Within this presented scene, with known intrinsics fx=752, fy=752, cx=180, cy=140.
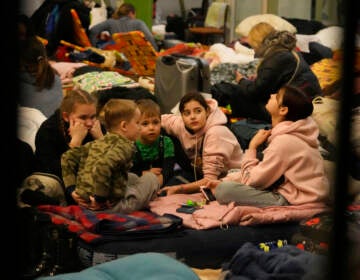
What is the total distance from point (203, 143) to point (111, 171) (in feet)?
2.97

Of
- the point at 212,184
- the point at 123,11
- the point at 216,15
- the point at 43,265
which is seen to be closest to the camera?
the point at 43,265

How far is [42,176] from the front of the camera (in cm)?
352

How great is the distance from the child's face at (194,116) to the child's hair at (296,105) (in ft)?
1.99

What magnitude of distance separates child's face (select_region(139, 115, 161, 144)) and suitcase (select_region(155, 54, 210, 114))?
3.60 ft

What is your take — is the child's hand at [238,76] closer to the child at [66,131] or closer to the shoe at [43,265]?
the child at [66,131]

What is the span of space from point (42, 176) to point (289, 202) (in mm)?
1160

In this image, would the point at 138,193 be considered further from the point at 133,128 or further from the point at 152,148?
the point at 152,148

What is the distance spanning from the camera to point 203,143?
410 centimetres

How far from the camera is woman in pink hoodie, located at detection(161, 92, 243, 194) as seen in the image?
4.01 m

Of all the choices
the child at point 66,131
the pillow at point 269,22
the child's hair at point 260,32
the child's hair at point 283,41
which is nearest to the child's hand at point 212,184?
the child at point 66,131

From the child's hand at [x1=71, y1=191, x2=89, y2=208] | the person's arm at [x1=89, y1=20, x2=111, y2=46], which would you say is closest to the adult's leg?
the child's hand at [x1=71, y1=191, x2=89, y2=208]

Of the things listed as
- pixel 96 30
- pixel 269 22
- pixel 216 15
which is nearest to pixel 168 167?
pixel 269 22

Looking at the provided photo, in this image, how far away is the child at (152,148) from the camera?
13.1 feet

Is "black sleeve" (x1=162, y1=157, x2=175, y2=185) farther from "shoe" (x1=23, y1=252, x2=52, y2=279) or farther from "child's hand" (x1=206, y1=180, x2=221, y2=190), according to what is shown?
"shoe" (x1=23, y1=252, x2=52, y2=279)
